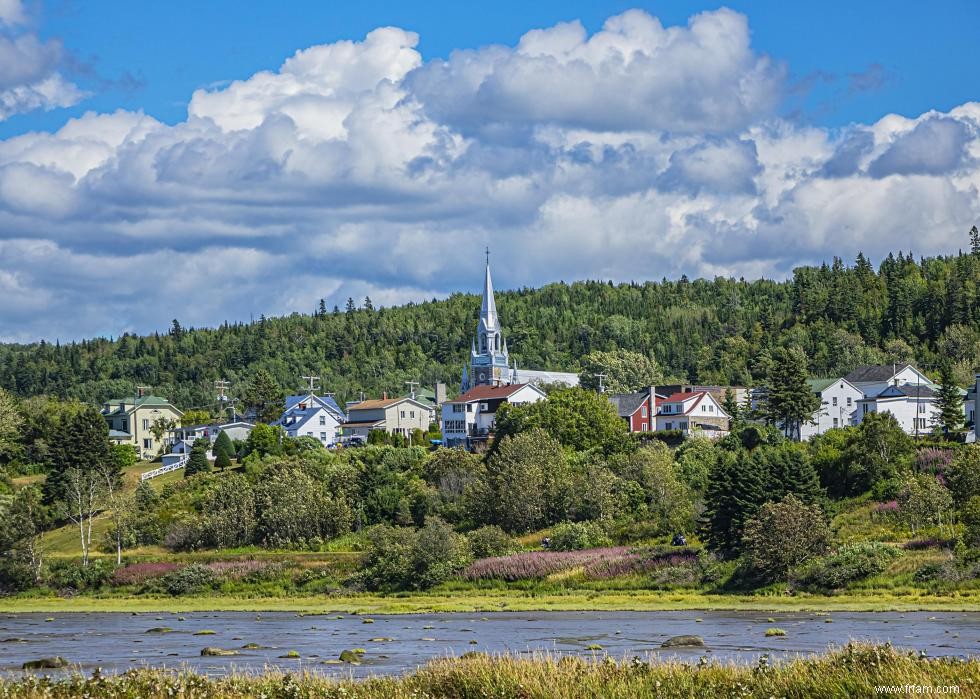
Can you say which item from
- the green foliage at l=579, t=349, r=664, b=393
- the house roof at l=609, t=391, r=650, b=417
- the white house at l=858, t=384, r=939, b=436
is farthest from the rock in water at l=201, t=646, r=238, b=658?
the green foliage at l=579, t=349, r=664, b=393

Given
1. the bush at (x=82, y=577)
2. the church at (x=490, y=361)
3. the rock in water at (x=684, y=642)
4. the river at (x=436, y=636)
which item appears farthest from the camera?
the church at (x=490, y=361)

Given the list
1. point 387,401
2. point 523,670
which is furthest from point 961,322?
point 523,670

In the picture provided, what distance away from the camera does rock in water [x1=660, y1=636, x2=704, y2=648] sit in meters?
45.8

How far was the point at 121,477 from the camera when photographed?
393ft

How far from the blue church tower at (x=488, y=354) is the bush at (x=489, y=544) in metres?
101

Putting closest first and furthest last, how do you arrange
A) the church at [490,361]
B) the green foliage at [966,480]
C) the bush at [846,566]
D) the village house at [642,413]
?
the bush at [846,566] < the green foliage at [966,480] < the village house at [642,413] < the church at [490,361]

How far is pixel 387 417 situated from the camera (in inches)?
6058

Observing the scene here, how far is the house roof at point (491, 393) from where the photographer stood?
14275 centimetres

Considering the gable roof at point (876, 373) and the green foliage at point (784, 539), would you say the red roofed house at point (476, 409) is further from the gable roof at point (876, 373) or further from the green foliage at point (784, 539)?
the green foliage at point (784, 539)

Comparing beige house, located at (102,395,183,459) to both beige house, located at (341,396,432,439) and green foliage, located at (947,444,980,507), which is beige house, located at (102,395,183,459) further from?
green foliage, located at (947,444,980,507)

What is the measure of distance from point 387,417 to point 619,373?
43.2m

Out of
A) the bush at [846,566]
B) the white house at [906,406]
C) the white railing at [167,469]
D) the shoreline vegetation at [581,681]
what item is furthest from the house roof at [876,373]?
the shoreline vegetation at [581,681]

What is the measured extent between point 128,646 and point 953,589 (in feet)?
124

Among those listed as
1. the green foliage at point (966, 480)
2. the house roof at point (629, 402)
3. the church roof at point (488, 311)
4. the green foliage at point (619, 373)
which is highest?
the church roof at point (488, 311)
